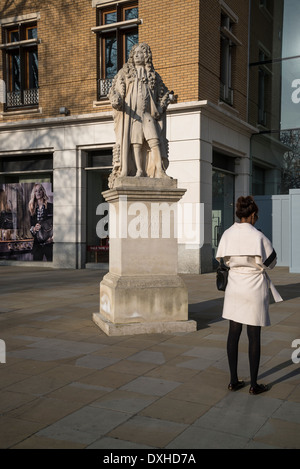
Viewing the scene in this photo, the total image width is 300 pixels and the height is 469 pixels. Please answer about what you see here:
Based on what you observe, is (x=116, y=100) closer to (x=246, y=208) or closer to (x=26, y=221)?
(x=246, y=208)

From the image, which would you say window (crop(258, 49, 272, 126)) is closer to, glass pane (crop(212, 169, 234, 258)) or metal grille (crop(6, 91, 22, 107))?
glass pane (crop(212, 169, 234, 258))

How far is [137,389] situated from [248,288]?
1383 mm

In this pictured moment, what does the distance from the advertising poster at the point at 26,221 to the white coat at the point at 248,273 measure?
539 inches

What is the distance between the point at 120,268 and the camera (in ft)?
23.1

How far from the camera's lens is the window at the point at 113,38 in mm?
16281

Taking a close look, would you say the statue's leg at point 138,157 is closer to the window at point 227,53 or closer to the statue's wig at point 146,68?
the statue's wig at point 146,68

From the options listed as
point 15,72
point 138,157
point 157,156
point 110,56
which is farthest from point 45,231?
point 157,156

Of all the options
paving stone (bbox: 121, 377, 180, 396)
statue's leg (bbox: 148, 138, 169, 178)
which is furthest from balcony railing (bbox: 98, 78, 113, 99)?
paving stone (bbox: 121, 377, 180, 396)

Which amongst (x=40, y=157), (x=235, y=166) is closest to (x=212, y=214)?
(x=235, y=166)

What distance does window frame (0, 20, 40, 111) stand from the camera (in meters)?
17.7

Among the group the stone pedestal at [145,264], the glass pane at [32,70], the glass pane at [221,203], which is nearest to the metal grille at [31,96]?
the glass pane at [32,70]

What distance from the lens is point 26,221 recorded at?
1820 cm
